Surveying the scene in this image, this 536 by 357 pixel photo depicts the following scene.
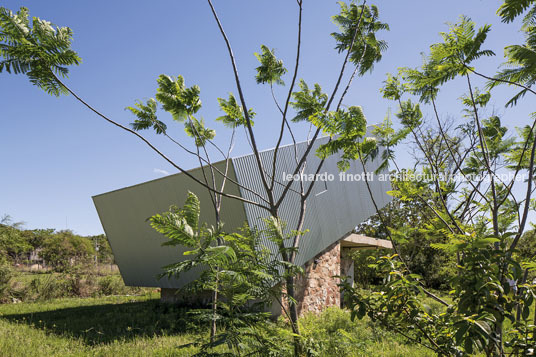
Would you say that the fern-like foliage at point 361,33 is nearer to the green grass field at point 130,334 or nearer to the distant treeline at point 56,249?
the green grass field at point 130,334

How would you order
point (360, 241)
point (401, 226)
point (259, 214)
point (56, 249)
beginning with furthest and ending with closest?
point (56, 249)
point (360, 241)
point (259, 214)
point (401, 226)

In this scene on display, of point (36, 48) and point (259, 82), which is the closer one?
point (36, 48)

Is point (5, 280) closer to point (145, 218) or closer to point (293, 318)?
point (145, 218)

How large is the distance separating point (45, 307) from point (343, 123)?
1565 centimetres

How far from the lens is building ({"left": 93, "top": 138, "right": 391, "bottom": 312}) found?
8875mm

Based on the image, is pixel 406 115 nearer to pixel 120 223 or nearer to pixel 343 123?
pixel 343 123

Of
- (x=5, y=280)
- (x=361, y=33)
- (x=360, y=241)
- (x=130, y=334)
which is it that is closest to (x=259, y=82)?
(x=361, y=33)

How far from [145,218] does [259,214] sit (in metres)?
6.04

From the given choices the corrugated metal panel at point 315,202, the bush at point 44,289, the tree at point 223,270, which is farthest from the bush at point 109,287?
the tree at point 223,270

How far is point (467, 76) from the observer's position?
135 inches

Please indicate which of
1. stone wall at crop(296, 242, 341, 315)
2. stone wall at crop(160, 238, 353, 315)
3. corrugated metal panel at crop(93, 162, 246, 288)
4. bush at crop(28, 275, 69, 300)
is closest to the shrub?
bush at crop(28, 275, 69, 300)

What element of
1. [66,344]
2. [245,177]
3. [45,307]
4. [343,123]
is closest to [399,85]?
[343,123]

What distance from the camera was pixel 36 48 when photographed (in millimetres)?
3951

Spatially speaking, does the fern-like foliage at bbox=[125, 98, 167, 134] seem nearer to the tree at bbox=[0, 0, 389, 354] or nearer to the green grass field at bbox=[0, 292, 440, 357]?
the tree at bbox=[0, 0, 389, 354]
